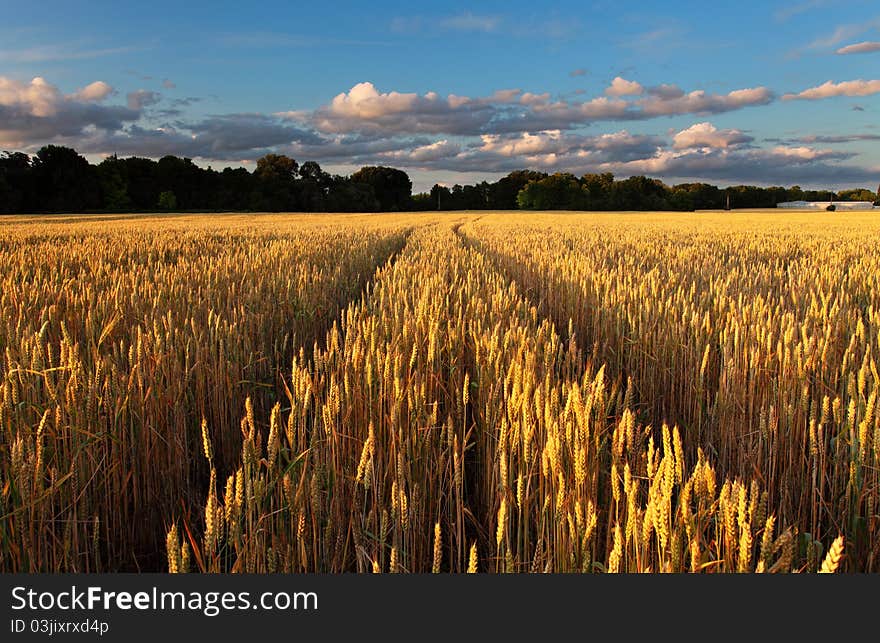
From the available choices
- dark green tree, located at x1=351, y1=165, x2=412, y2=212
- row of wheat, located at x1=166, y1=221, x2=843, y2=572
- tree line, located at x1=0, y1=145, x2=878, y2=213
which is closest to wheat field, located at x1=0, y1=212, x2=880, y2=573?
row of wheat, located at x1=166, y1=221, x2=843, y2=572

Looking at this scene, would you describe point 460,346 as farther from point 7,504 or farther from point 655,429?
point 7,504

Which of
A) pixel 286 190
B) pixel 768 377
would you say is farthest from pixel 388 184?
pixel 768 377

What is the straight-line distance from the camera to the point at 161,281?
4609 mm

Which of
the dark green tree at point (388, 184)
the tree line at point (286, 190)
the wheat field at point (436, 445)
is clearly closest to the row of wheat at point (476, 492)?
the wheat field at point (436, 445)

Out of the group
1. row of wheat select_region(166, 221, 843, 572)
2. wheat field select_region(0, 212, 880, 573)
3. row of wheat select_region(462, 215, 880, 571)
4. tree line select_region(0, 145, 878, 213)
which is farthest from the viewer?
tree line select_region(0, 145, 878, 213)

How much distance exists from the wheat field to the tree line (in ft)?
198

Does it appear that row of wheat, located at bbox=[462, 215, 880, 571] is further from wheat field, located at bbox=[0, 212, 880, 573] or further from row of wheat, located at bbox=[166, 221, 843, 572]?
row of wheat, located at bbox=[166, 221, 843, 572]

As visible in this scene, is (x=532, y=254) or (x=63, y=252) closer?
(x=63, y=252)

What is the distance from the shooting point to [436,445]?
217 centimetres

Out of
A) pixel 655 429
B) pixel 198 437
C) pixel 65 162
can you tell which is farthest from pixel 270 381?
pixel 65 162

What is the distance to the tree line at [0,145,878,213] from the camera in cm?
5662

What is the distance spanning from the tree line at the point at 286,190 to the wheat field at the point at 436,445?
198 feet

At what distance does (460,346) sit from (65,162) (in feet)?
222

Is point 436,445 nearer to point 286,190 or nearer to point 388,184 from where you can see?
point 286,190
